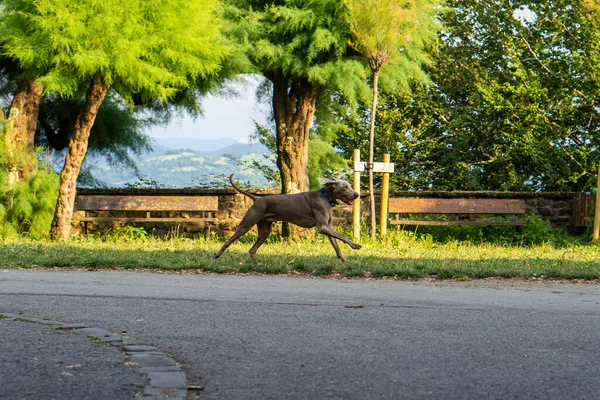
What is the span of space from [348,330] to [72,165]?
13311 millimetres

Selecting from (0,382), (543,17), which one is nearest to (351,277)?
(0,382)

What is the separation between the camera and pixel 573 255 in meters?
15.2

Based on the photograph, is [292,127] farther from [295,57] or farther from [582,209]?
[582,209]

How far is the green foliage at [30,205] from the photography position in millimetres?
19922

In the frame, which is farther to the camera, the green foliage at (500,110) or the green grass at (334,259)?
the green foliage at (500,110)

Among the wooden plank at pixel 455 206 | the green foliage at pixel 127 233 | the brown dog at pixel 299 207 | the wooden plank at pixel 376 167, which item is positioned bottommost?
the green foliage at pixel 127 233

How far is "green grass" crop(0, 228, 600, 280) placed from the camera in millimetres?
12234

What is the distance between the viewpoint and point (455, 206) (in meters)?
20.9

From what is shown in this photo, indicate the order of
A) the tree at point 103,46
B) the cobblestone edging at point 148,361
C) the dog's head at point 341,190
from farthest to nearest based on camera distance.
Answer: the tree at point 103,46 < the dog's head at point 341,190 < the cobblestone edging at point 148,361

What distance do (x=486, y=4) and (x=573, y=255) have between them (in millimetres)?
16817

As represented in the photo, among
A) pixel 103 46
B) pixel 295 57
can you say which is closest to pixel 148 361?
pixel 103 46

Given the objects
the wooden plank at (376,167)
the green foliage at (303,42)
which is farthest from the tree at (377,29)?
the green foliage at (303,42)

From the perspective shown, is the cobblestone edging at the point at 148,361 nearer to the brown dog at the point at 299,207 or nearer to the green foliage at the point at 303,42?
the brown dog at the point at 299,207

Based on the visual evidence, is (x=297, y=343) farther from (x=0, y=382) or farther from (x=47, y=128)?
(x=47, y=128)
